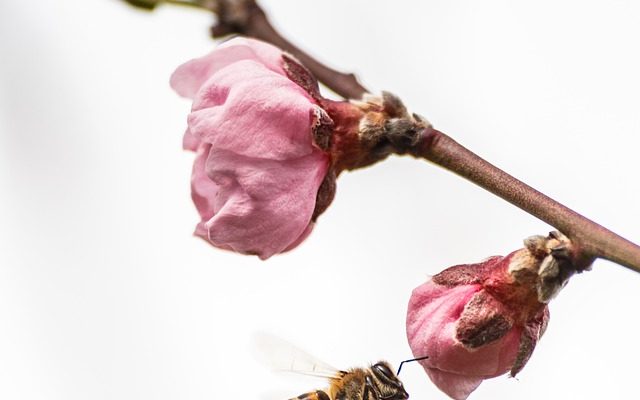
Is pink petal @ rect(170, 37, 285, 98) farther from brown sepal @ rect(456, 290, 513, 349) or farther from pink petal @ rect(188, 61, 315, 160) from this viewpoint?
brown sepal @ rect(456, 290, 513, 349)

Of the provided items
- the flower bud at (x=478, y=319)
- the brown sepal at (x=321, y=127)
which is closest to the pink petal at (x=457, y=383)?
the flower bud at (x=478, y=319)

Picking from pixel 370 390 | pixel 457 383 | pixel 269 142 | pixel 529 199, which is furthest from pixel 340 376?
pixel 529 199

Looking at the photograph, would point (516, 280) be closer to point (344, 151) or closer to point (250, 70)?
point (344, 151)

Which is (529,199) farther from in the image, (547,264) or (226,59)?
(226,59)

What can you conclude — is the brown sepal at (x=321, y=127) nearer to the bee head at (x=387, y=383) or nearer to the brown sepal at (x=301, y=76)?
the brown sepal at (x=301, y=76)

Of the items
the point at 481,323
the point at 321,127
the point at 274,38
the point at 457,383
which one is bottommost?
the point at 457,383

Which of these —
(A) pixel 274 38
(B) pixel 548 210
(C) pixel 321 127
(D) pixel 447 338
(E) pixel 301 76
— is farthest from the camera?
(A) pixel 274 38

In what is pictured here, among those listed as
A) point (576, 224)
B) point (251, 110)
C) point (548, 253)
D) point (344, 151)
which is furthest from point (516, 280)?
point (251, 110)
